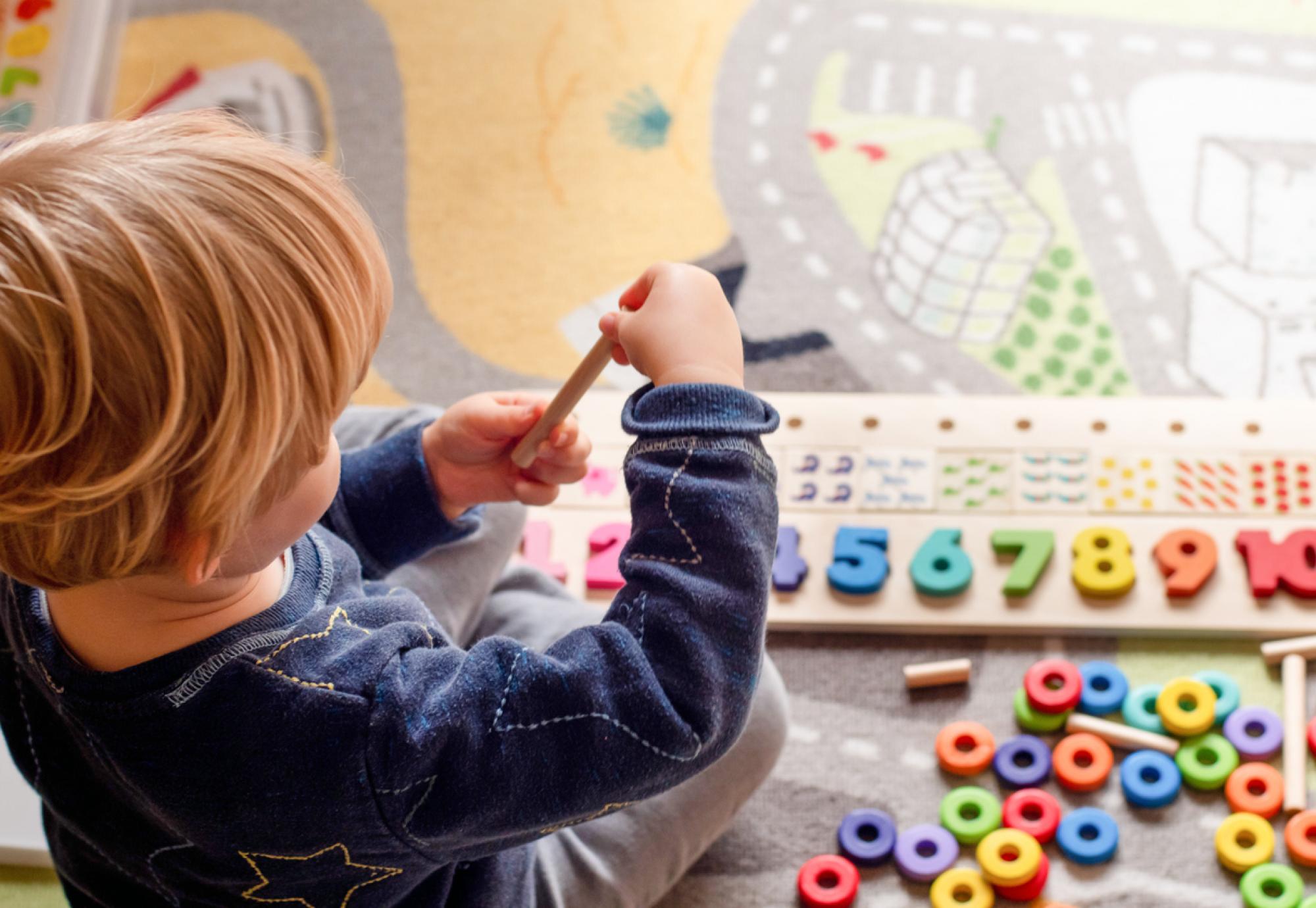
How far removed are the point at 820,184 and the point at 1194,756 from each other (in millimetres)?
613

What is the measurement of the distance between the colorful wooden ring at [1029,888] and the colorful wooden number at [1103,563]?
0.67 ft

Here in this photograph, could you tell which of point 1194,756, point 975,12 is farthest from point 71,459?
point 975,12

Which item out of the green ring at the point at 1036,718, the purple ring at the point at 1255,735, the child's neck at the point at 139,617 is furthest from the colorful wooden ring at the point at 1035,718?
the child's neck at the point at 139,617

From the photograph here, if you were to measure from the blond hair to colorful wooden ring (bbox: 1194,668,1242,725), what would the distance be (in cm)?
63

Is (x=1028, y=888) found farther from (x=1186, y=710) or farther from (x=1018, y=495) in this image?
(x=1018, y=495)

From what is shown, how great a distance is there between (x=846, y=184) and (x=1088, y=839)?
64cm

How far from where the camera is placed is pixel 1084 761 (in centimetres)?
86

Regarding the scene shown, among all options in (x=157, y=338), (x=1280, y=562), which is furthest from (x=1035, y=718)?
(x=157, y=338)

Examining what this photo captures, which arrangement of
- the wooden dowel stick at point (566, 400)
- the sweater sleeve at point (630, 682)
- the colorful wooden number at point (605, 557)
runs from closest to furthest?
the sweater sleeve at point (630, 682) → the wooden dowel stick at point (566, 400) → the colorful wooden number at point (605, 557)

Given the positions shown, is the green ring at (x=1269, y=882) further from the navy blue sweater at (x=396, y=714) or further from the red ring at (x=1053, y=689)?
the navy blue sweater at (x=396, y=714)

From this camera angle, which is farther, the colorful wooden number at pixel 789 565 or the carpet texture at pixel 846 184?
the carpet texture at pixel 846 184

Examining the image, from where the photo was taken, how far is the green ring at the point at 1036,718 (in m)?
0.88

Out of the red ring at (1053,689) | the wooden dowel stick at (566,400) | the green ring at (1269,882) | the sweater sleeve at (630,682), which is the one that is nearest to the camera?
the sweater sleeve at (630,682)

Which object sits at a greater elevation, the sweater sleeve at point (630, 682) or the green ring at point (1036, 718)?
the sweater sleeve at point (630, 682)
